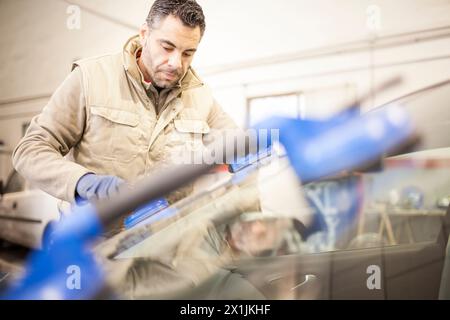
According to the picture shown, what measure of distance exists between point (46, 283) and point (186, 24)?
3.56 feet

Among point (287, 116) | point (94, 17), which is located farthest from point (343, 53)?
point (94, 17)

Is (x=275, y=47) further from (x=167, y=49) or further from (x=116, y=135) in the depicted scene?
(x=116, y=135)

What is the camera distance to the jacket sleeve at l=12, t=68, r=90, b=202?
65.4 inches

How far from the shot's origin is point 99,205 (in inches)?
64.5

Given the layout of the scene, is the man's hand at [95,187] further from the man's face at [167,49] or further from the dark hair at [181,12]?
the dark hair at [181,12]

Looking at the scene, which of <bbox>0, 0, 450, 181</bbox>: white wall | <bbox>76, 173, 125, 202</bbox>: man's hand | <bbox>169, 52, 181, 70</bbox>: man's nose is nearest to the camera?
<bbox>76, 173, 125, 202</bbox>: man's hand

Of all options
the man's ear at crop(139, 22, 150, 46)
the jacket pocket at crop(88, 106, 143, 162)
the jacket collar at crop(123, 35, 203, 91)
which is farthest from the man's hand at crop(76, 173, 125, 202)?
the man's ear at crop(139, 22, 150, 46)

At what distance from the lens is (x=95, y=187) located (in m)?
1.60

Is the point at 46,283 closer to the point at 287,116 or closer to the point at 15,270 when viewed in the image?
the point at 15,270

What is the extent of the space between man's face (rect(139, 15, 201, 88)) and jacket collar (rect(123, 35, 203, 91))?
3 centimetres

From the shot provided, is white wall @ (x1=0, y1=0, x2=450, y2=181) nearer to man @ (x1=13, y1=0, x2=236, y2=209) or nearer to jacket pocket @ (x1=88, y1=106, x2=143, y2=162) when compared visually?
man @ (x1=13, y1=0, x2=236, y2=209)

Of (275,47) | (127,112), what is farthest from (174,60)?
(275,47)

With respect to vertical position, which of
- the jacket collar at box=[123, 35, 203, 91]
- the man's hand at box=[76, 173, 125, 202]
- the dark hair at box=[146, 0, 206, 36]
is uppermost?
the dark hair at box=[146, 0, 206, 36]

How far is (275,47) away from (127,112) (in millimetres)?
611
